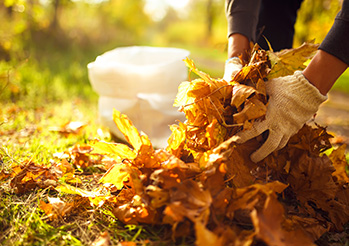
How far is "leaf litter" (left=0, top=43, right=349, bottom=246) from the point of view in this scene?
3.22ft

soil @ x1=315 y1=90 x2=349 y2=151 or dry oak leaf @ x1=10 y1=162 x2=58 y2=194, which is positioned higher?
dry oak leaf @ x1=10 y1=162 x2=58 y2=194

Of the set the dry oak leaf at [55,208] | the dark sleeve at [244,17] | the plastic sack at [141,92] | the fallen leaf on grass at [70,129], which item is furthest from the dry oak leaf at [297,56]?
the fallen leaf on grass at [70,129]

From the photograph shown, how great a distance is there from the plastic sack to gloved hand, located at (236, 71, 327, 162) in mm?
1123

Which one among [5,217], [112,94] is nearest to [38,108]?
[112,94]

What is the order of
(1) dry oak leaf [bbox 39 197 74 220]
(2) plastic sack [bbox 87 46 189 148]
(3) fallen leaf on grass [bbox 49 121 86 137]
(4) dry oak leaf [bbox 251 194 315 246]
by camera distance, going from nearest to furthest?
(4) dry oak leaf [bbox 251 194 315 246], (1) dry oak leaf [bbox 39 197 74 220], (3) fallen leaf on grass [bbox 49 121 86 137], (2) plastic sack [bbox 87 46 189 148]

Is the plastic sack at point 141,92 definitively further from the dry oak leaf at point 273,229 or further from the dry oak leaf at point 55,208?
the dry oak leaf at point 273,229

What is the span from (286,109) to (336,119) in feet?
8.12

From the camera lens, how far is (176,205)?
3.13ft

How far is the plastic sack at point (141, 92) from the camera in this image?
2271mm

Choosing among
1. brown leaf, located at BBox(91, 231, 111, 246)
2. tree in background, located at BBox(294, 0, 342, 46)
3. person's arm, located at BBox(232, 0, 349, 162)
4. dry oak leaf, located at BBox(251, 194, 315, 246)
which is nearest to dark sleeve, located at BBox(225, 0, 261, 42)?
person's arm, located at BBox(232, 0, 349, 162)

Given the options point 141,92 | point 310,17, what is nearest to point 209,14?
point 310,17

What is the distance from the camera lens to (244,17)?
1627 mm

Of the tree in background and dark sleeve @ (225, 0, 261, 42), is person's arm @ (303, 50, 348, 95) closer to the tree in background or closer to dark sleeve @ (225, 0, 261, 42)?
dark sleeve @ (225, 0, 261, 42)

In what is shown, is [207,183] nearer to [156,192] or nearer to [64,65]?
[156,192]
